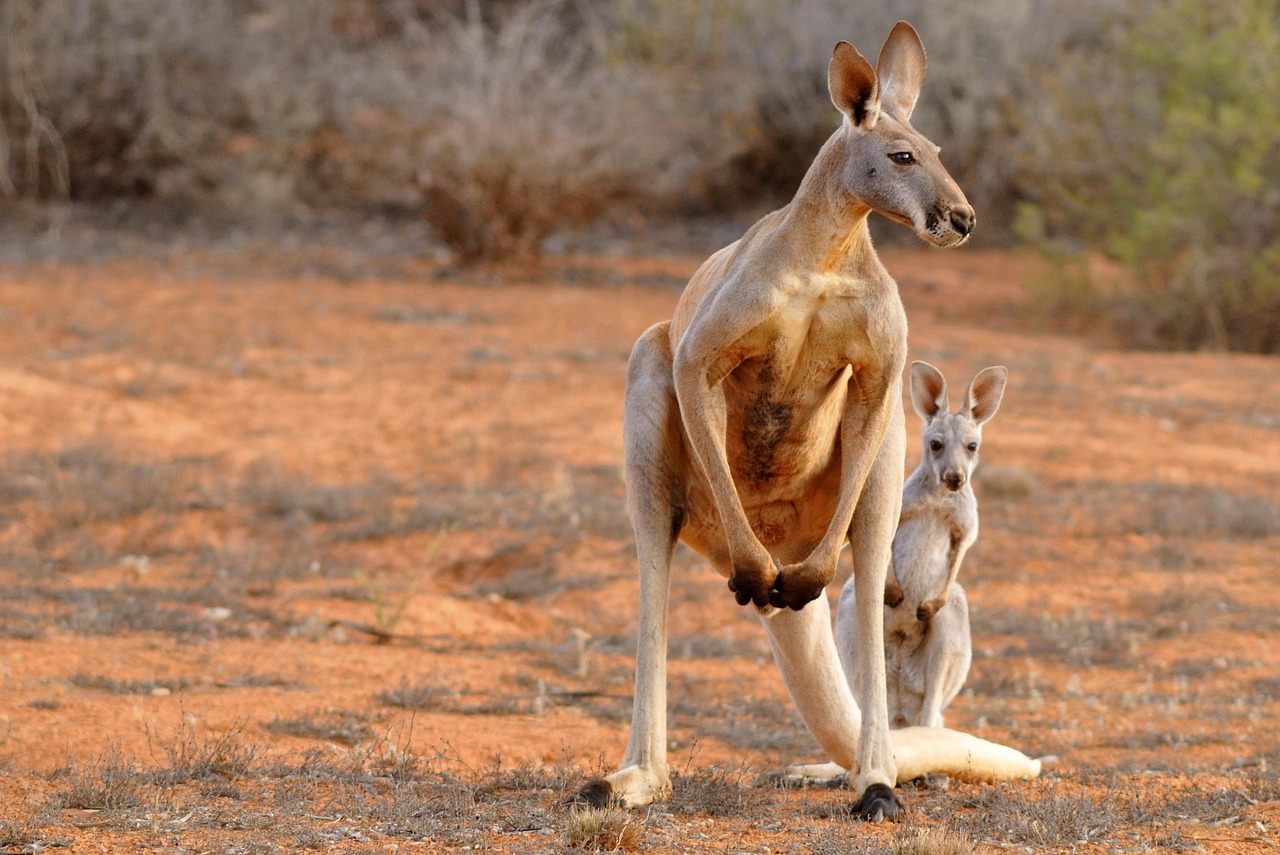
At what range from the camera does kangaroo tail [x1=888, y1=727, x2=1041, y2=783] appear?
4.45 meters

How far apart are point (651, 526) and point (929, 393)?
1.58 m

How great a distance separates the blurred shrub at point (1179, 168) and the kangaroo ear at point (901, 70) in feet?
36.8

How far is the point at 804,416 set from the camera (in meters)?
4.12

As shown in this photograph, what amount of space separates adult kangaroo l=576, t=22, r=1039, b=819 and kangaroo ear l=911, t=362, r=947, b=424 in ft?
3.59

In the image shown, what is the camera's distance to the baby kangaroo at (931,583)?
4.98 meters

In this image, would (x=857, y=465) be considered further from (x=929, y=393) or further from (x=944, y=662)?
(x=929, y=393)

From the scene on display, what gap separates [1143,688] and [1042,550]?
214cm

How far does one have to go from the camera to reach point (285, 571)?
26.8 ft

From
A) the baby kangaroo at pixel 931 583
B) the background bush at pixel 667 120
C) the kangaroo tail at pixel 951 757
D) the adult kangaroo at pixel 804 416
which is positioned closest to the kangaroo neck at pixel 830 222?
the adult kangaroo at pixel 804 416

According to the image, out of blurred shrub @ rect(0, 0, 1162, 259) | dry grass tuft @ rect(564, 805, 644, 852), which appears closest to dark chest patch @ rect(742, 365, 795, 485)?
dry grass tuft @ rect(564, 805, 644, 852)

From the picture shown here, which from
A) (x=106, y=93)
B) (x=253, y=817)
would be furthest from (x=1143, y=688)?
(x=106, y=93)

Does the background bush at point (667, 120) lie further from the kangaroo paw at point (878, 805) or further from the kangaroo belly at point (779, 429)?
the kangaroo paw at point (878, 805)

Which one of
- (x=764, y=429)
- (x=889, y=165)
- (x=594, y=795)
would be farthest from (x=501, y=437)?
(x=889, y=165)

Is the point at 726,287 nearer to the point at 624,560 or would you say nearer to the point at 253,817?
the point at 253,817
